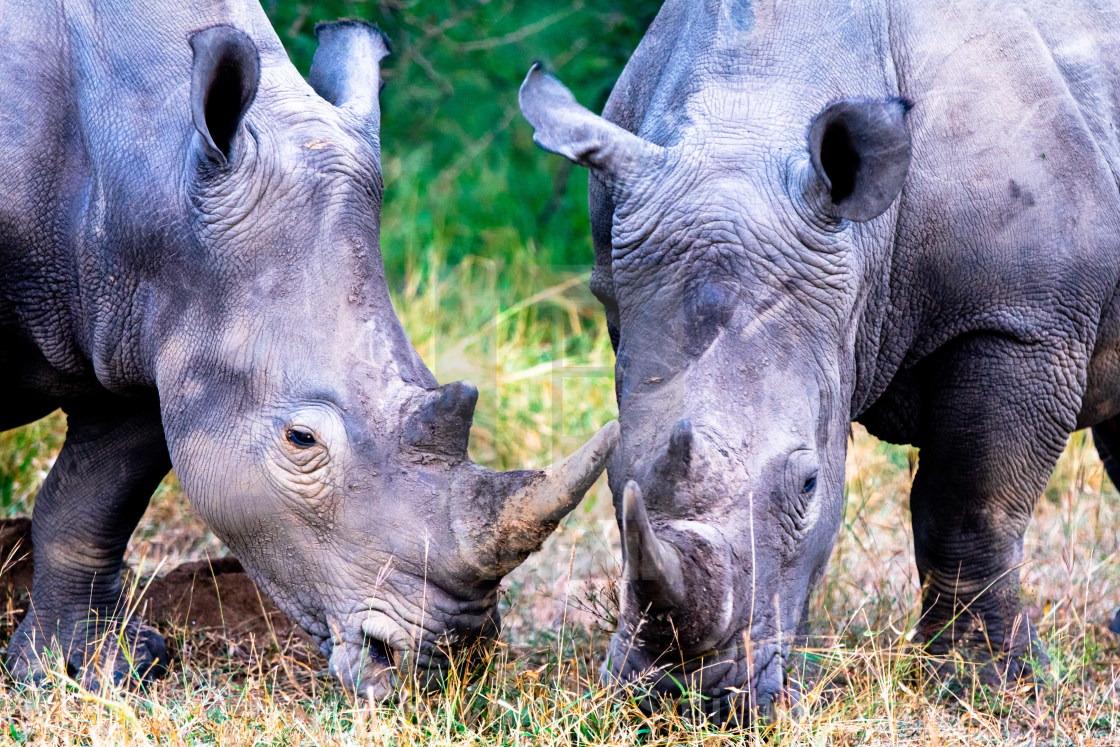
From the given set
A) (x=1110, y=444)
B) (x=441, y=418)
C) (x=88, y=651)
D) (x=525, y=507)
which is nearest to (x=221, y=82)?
(x=441, y=418)

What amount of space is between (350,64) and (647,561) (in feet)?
7.31

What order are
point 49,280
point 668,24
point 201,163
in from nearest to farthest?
point 201,163 → point 49,280 → point 668,24

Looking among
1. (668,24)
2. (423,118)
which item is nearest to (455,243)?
(423,118)

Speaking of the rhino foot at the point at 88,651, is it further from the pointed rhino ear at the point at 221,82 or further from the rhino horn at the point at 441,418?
the pointed rhino ear at the point at 221,82

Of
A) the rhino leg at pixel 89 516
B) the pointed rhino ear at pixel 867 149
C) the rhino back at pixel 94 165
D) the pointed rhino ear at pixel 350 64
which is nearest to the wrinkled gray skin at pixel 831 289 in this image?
the pointed rhino ear at pixel 867 149

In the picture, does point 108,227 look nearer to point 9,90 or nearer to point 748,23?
point 9,90

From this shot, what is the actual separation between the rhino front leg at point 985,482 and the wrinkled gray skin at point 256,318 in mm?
1552

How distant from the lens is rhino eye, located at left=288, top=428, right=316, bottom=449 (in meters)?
4.09

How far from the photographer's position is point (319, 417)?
4.09 m

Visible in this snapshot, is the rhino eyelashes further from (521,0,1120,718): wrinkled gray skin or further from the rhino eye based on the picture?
(521,0,1120,718): wrinkled gray skin

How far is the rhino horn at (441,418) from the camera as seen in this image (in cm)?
405

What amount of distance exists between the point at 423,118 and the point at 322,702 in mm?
7221

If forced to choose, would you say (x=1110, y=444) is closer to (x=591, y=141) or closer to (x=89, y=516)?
(x=591, y=141)

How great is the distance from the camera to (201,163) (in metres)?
4.30
